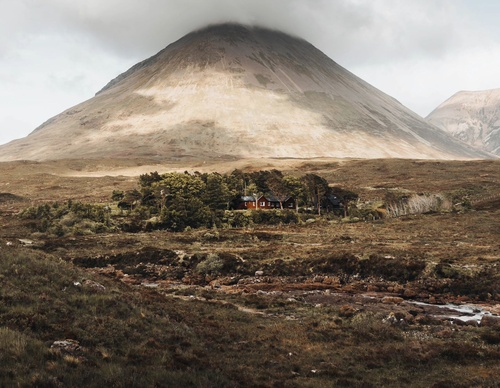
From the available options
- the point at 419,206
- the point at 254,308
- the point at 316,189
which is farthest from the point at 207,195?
the point at 254,308

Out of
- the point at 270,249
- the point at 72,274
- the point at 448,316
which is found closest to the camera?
the point at 72,274

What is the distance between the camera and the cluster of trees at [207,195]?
8062 centimetres

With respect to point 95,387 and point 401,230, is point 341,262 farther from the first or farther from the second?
point 95,387

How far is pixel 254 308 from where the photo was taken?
30.9m

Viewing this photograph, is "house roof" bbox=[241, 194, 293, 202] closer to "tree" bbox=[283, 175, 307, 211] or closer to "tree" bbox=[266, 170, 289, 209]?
"tree" bbox=[266, 170, 289, 209]

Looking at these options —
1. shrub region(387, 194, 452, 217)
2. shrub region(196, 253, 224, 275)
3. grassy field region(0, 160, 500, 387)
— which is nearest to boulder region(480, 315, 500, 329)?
grassy field region(0, 160, 500, 387)

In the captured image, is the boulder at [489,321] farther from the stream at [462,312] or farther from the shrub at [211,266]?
the shrub at [211,266]

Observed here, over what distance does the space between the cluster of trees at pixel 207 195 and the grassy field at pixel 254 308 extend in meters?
10.8

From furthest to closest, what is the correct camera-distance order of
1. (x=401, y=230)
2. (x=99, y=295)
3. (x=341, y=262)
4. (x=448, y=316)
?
(x=401, y=230) → (x=341, y=262) → (x=448, y=316) → (x=99, y=295)

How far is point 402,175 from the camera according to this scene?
15750 cm

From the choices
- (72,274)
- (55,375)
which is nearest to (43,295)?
(72,274)

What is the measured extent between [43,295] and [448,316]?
24.6 m

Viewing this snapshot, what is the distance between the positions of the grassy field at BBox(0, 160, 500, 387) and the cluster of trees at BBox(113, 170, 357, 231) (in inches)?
427

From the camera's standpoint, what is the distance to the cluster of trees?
80625 mm
